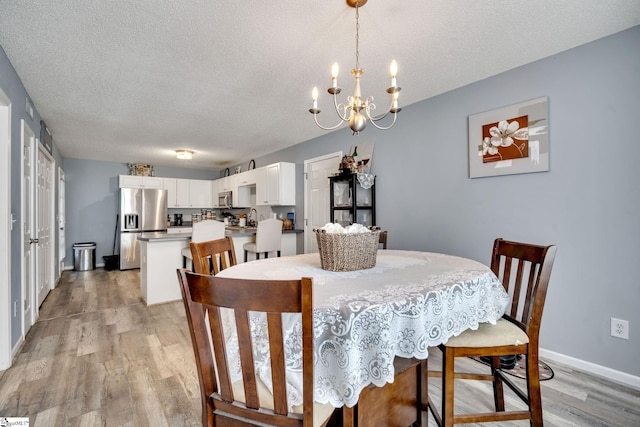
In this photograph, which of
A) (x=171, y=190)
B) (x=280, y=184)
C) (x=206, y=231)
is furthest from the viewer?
(x=171, y=190)

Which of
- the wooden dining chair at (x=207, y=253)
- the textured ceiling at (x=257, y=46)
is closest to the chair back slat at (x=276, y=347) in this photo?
the wooden dining chair at (x=207, y=253)

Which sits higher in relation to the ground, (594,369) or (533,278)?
(533,278)

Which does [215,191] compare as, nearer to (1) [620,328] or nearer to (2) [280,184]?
(2) [280,184]

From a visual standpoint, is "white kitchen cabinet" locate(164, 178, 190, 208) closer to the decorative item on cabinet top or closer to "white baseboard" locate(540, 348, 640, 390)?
the decorative item on cabinet top

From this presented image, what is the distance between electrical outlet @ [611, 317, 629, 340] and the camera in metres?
1.93

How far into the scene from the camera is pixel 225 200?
657 cm

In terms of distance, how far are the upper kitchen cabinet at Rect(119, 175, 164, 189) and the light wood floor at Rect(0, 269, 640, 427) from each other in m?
3.86

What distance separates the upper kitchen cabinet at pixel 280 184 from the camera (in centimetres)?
482

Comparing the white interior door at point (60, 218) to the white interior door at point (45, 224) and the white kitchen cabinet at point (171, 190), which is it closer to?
the white interior door at point (45, 224)

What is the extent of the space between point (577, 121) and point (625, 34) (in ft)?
1.85

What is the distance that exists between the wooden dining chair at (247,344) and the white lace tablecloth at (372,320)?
Result: 10 centimetres

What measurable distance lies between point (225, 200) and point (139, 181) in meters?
1.86

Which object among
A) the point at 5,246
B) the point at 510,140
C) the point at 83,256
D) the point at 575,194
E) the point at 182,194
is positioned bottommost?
the point at 83,256

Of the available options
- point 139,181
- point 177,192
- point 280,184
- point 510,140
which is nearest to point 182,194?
point 177,192
